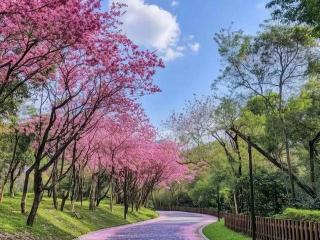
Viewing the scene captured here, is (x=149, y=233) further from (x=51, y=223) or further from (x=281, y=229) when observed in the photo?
(x=281, y=229)

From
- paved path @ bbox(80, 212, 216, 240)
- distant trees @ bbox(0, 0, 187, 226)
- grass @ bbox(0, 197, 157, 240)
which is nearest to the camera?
distant trees @ bbox(0, 0, 187, 226)

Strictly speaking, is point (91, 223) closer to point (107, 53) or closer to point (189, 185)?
point (107, 53)

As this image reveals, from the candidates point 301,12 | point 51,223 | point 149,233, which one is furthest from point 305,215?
point 51,223

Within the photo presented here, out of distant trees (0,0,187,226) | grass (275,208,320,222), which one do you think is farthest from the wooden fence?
distant trees (0,0,187,226)

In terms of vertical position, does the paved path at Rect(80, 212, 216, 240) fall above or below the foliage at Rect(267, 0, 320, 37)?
below

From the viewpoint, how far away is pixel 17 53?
609 inches

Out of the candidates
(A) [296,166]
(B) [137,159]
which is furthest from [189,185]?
(A) [296,166]

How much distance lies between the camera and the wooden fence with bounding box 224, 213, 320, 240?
14.0 metres

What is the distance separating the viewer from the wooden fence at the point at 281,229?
14.0 meters

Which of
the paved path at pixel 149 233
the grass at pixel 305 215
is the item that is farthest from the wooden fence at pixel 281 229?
the paved path at pixel 149 233

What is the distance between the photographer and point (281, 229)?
1702cm

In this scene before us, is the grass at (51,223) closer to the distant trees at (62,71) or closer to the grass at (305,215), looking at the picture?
the distant trees at (62,71)

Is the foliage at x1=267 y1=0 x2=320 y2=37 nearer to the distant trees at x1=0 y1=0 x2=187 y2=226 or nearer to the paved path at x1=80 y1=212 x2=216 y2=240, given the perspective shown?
the distant trees at x1=0 y1=0 x2=187 y2=226

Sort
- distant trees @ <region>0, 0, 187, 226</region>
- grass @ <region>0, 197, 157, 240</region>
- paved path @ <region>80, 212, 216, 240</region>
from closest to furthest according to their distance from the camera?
distant trees @ <region>0, 0, 187, 226</region> < grass @ <region>0, 197, 157, 240</region> < paved path @ <region>80, 212, 216, 240</region>
